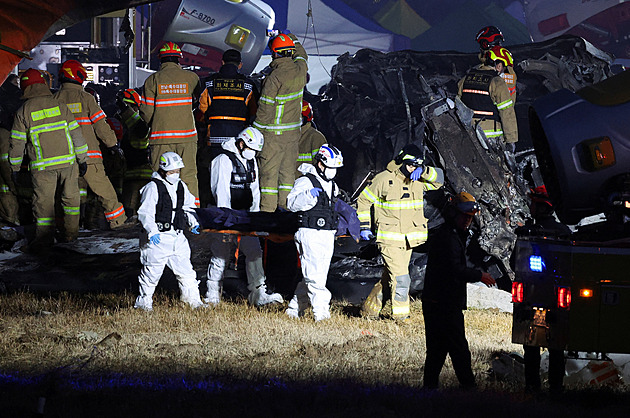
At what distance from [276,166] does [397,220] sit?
190cm

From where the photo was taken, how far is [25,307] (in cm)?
729

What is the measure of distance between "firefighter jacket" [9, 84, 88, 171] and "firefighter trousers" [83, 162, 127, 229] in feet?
1.78

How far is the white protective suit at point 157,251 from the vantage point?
7.25m

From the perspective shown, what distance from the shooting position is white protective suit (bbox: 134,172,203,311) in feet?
23.8

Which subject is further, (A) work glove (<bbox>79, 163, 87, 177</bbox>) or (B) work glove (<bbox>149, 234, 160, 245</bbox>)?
(A) work glove (<bbox>79, 163, 87, 177</bbox>)

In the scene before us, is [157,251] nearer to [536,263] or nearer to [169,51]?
[169,51]

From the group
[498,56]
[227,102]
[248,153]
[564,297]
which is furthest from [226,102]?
[564,297]

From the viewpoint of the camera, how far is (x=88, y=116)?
974 centimetres

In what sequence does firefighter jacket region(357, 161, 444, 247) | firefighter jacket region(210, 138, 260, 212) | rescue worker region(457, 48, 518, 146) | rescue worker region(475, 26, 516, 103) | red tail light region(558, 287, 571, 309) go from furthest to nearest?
rescue worker region(475, 26, 516, 103)
rescue worker region(457, 48, 518, 146)
firefighter jacket region(210, 138, 260, 212)
firefighter jacket region(357, 161, 444, 247)
red tail light region(558, 287, 571, 309)

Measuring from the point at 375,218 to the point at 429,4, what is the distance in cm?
1014

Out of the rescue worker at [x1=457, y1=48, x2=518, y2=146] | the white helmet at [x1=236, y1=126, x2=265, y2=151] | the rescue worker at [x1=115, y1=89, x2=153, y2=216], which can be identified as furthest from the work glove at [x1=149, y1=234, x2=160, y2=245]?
the rescue worker at [x1=457, y1=48, x2=518, y2=146]

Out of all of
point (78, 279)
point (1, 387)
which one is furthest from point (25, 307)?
point (1, 387)

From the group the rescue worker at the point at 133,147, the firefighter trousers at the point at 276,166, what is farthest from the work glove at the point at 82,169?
the firefighter trousers at the point at 276,166

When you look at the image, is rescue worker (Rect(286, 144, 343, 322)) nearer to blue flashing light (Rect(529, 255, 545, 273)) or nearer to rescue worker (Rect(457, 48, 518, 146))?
rescue worker (Rect(457, 48, 518, 146))
